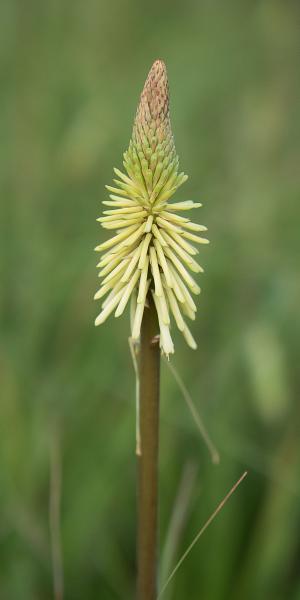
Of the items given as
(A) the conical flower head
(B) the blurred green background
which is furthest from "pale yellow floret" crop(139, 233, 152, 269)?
(B) the blurred green background

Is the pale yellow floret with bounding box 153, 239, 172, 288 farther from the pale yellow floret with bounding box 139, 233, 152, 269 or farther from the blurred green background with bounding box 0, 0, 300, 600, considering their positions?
the blurred green background with bounding box 0, 0, 300, 600

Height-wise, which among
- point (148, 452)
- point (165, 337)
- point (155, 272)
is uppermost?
point (155, 272)

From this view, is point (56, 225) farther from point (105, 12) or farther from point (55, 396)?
point (105, 12)

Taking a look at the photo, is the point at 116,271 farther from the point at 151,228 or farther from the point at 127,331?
the point at 127,331

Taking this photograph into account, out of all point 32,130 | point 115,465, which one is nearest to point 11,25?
point 32,130

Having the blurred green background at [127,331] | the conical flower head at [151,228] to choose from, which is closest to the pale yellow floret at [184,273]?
the conical flower head at [151,228]

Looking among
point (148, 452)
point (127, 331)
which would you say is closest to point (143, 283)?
point (148, 452)

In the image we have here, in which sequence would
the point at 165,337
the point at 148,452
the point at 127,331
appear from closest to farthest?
1. the point at 165,337
2. the point at 148,452
3. the point at 127,331
